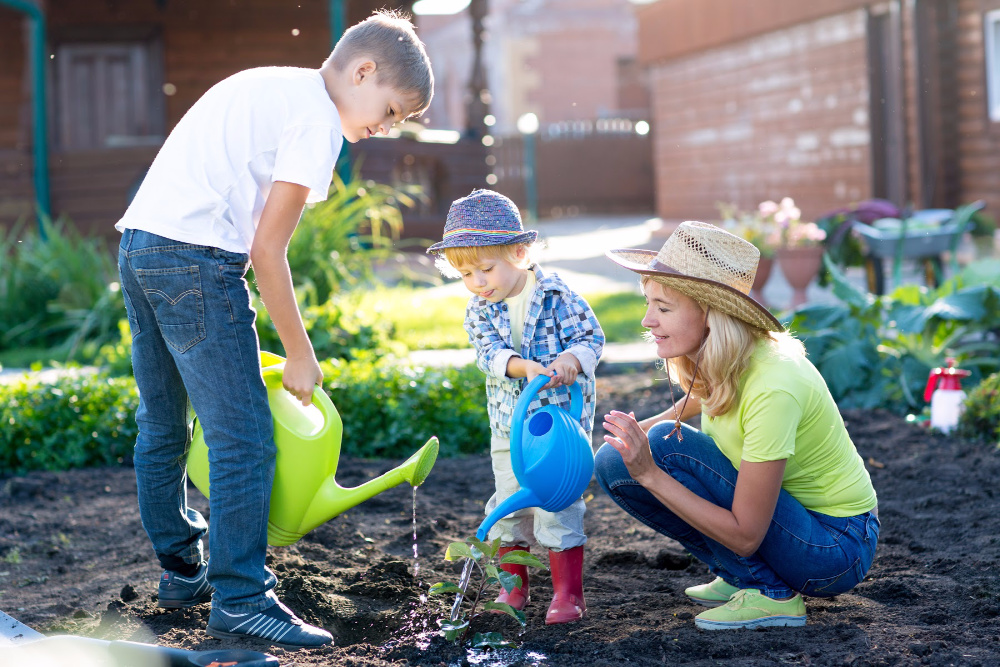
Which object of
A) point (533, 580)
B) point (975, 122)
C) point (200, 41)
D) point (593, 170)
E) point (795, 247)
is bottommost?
point (533, 580)

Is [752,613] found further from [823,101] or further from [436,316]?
[823,101]

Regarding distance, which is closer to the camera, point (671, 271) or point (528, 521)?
point (671, 271)

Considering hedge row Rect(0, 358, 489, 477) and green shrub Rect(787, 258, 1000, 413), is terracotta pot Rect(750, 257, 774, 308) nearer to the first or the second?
green shrub Rect(787, 258, 1000, 413)

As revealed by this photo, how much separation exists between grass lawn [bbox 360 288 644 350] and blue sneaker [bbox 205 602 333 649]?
3.90 metres

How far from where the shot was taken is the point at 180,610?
2662mm

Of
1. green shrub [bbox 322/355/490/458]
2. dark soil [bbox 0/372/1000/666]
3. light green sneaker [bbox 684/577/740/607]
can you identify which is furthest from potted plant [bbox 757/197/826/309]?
light green sneaker [bbox 684/577/740/607]

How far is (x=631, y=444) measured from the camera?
7.74 ft

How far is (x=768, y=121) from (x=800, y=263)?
19.0ft

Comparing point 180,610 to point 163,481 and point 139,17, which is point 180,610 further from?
point 139,17

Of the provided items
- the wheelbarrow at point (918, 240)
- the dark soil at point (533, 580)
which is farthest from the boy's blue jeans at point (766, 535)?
the wheelbarrow at point (918, 240)

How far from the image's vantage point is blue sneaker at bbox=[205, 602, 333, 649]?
2.39m

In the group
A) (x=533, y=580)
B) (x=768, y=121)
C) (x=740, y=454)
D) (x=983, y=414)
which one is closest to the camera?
(x=740, y=454)

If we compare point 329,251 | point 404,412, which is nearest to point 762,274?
point 329,251

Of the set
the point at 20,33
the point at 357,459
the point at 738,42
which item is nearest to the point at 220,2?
the point at 20,33
